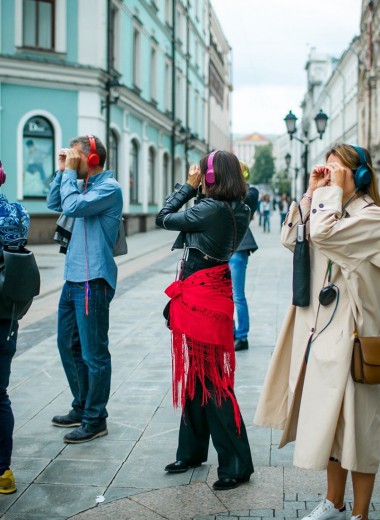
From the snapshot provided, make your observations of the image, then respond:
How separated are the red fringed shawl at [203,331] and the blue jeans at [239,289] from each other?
3.53 metres

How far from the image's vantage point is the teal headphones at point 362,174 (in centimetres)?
339

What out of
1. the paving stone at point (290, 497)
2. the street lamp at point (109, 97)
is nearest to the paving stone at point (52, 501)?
the paving stone at point (290, 497)

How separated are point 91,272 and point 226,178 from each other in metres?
1.31

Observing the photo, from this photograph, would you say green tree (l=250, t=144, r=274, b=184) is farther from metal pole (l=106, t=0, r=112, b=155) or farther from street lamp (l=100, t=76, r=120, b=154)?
street lamp (l=100, t=76, r=120, b=154)

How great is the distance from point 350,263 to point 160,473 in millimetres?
1829

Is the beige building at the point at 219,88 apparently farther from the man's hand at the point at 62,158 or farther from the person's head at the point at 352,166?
the person's head at the point at 352,166

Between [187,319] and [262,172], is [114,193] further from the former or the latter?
[262,172]

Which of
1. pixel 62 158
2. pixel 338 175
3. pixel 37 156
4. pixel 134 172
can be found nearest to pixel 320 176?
pixel 338 175

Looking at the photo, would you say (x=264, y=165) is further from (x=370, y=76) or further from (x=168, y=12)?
(x=168, y=12)

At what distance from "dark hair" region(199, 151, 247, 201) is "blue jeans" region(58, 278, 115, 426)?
1.28 m

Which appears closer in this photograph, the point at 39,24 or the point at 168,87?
the point at 39,24

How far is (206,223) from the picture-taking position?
3.90 metres

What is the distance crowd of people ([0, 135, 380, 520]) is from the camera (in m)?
3.29

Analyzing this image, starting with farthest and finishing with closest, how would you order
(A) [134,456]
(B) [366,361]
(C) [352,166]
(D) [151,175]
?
(D) [151,175], (A) [134,456], (C) [352,166], (B) [366,361]
